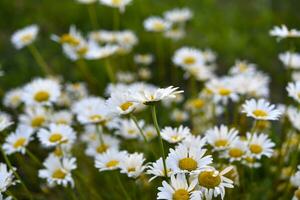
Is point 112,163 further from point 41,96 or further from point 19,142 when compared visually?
point 41,96

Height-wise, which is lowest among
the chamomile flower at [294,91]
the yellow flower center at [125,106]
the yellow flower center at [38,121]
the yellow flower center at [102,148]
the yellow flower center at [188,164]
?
the yellow flower center at [188,164]

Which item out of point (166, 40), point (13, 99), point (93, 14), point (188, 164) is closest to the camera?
point (188, 164)

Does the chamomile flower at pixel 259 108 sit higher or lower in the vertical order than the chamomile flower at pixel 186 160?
higher

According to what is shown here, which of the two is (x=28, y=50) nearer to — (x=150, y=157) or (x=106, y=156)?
(x=150, y=157)

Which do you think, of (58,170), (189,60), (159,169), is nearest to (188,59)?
(189,60)

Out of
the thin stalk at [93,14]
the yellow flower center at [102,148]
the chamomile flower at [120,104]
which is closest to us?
the chamomile flower at [120,104]

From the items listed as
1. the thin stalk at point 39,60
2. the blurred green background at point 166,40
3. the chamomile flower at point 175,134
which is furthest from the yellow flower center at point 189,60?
the chamomile flower at point 175,134

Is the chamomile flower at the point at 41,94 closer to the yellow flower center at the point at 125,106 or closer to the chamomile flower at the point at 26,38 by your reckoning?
the chamomile flower at the point at 26,38
